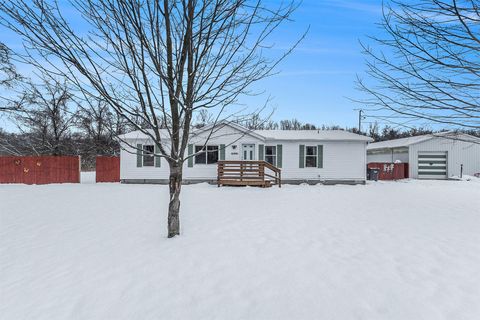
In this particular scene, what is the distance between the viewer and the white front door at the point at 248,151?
55.2ft

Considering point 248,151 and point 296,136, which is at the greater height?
point 296,136

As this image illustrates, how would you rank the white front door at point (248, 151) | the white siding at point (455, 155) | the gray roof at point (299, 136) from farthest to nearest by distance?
the white siding at point (455, 155) < the white front door at point (248, 151) < the gray roof at point (299, 136)

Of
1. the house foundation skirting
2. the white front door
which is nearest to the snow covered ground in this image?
the house foundation skirting

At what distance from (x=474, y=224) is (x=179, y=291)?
6.96 meters

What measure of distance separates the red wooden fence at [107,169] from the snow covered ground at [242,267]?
11.8 meters

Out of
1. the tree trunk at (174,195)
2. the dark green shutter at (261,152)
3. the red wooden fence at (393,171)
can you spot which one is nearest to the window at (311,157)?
the dark green shutter at (261,152)

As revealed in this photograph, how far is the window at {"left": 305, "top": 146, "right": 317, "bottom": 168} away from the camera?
1733cm

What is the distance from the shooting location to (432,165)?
74.5ft

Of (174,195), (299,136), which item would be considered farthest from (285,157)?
(174,195)

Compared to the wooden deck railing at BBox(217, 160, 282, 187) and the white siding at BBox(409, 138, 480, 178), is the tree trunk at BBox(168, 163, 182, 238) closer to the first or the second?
the wooden deck railing at BBox(217, 160, 282, 187)

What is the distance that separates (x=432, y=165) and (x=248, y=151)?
16459 millimetres

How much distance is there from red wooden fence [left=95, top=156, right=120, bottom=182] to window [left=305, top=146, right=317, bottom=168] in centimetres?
1261

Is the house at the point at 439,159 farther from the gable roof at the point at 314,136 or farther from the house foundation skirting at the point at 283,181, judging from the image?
the house foundation skirting at the point at 283,181

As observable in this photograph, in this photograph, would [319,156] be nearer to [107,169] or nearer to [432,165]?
[432,165]
